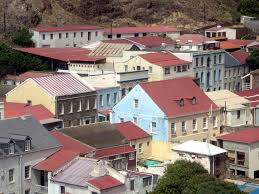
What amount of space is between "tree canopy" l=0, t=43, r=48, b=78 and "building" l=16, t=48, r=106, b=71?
124 centimetres

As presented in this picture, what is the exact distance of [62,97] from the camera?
67438 mm

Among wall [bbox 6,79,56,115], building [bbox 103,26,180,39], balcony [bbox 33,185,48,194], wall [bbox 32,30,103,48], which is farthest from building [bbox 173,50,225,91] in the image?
balcony [bbox 33,185,48,194]

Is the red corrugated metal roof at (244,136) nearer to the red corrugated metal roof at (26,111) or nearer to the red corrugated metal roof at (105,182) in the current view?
the red corrugated metal roof at (26,111)

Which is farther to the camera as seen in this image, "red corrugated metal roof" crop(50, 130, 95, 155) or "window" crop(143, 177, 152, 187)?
"red corrugated metal roof" crop(50, 130, 95, 155)

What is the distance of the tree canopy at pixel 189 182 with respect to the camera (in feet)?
152

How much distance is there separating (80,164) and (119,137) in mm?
8891

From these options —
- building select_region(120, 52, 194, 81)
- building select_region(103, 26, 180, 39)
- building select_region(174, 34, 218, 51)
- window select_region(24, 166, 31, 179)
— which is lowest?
window select_region(24, 166, 31, 179)

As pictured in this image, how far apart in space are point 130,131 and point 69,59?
2976cm

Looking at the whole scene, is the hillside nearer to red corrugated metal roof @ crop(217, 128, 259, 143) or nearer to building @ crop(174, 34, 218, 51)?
building @ crop(174, 34, 218, 51)

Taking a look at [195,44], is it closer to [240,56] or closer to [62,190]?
[240,56]

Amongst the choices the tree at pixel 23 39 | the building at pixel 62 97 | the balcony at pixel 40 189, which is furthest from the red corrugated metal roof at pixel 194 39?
the balcony at pixel 40 189

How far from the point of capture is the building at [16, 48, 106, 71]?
297ft

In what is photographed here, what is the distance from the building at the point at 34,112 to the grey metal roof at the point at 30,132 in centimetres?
711

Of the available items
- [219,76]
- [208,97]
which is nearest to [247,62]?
[219,76]
